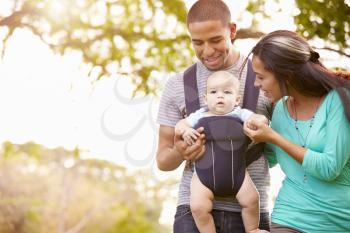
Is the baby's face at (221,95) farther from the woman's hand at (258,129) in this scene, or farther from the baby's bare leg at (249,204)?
the baby's bare leg at (249,204)

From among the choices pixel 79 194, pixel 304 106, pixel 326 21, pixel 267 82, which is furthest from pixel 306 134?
pixel 79 194

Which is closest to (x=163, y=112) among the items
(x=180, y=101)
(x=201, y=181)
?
(x=180, y=101)

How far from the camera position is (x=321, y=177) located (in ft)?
10.2

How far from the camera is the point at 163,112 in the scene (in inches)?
142

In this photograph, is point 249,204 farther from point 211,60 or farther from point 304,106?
point 211,60

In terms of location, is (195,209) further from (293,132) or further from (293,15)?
(293,15)

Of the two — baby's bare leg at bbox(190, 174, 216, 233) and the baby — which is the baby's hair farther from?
baby's bare leg at bbox(190, 174, 216, 233)

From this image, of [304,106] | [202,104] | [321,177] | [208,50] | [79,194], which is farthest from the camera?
[79,194]

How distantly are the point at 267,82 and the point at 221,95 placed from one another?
231mm

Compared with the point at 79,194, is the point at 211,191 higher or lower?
higher

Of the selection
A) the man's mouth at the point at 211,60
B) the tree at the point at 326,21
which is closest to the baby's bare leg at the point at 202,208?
the man's mouth at the point at 211,60

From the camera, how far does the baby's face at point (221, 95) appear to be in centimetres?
334

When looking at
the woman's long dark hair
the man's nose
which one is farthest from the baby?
the woman's long dark hair

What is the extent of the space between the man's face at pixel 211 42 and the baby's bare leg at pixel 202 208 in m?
0.55
